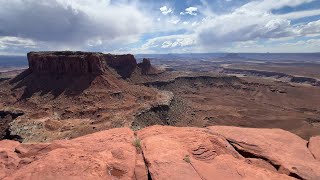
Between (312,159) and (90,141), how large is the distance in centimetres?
988

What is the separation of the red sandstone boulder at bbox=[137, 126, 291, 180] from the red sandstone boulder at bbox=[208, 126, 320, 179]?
68 cm

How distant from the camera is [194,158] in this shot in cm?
1276

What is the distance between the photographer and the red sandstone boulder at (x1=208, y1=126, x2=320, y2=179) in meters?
12.7

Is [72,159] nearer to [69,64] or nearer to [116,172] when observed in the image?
[116,172]

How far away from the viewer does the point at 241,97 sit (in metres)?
131

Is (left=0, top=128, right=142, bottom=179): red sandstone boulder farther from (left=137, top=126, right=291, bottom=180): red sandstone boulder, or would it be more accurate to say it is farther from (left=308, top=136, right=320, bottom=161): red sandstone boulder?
(left=308, top=136, right=320, bottom=161): red sandstone boulder


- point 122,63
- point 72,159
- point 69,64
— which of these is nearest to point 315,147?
point 72,159

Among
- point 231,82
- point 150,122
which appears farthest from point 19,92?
point 231,82

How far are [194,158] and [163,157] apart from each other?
1.27 metres

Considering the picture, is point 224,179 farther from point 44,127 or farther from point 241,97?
point 241,97

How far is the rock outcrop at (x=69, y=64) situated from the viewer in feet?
292

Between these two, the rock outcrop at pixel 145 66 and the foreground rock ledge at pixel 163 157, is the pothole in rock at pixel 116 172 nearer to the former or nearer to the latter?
the foreground rock ledge at pixel 163 157

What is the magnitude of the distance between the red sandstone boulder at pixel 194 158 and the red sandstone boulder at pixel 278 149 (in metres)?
0.68

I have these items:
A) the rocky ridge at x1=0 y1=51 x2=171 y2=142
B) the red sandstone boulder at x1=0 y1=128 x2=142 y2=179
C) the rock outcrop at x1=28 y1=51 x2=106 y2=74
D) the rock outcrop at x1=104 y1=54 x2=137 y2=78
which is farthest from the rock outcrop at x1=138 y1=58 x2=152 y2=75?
the red sandstone boulder at x1=0 y1=128 x2=142 y2=179
